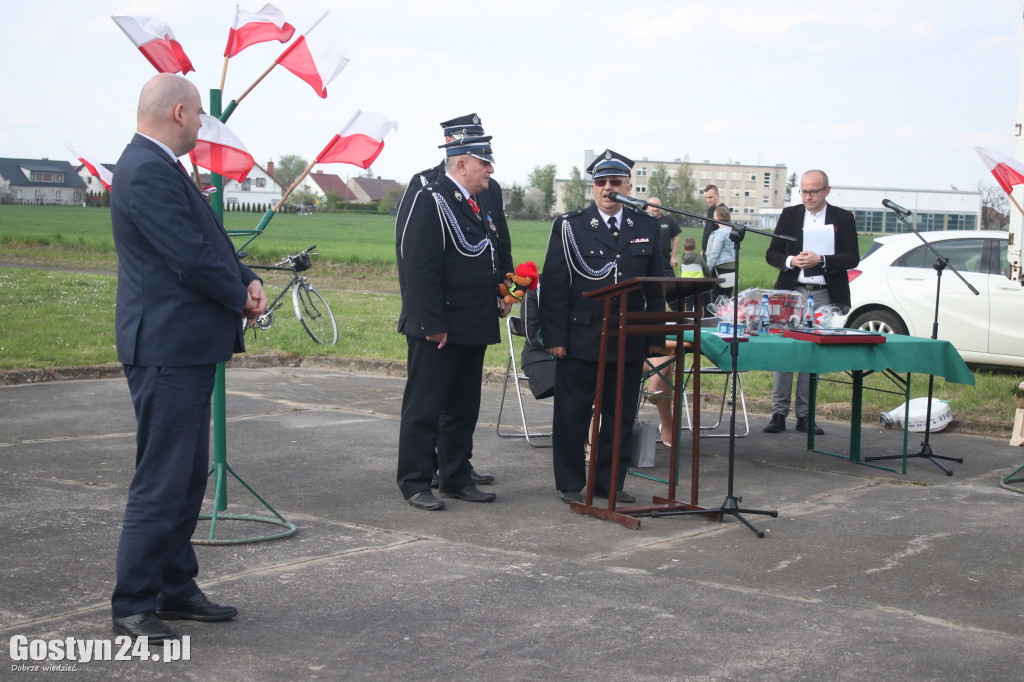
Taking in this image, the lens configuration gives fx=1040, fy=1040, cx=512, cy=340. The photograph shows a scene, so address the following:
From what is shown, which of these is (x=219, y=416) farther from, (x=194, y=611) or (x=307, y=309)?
(x=307, y=309)

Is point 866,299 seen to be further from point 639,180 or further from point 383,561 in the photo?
point 639,180

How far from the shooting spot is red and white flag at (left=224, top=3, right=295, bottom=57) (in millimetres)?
5367

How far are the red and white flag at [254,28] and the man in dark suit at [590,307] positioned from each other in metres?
1.93

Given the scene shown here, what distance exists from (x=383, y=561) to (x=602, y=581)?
1.05 metres

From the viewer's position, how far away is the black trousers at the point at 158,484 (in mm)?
3824

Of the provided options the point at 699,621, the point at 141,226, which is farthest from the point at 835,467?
the point at 141,226

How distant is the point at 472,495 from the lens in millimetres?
6379

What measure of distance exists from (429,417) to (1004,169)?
183 inches

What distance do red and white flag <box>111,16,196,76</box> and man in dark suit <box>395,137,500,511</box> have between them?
5.10 ft

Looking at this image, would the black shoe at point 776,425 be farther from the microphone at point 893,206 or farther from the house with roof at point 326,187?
the house with roof at point 326,187

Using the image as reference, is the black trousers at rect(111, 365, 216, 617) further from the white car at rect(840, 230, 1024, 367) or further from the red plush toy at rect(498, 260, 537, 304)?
the white car at rect(840, 230, 1024, 367)

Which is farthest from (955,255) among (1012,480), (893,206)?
(1012,480)

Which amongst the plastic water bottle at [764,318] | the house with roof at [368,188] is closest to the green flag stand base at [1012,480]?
the plastic water bottle at [764,318]

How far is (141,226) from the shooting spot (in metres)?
3.85
